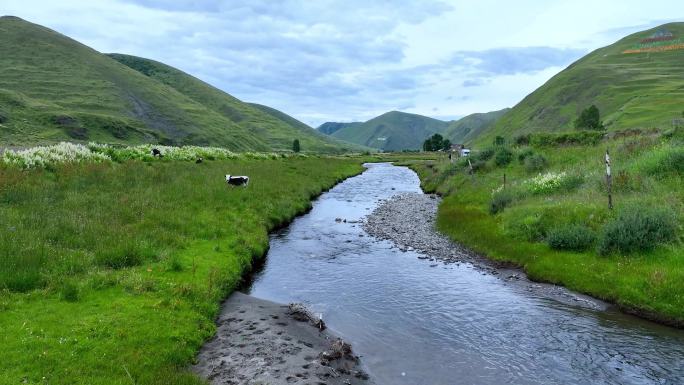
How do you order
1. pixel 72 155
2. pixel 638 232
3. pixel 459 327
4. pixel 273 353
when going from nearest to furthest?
pixel 273 353
pixel 459 327
pixel 638 232
pixel 72 155

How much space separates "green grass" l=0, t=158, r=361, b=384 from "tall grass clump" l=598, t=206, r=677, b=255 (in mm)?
18064

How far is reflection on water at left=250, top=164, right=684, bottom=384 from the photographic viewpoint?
12.6 meters

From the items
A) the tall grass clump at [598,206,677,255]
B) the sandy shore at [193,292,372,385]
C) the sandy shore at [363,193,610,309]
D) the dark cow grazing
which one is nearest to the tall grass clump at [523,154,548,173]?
the sandy shore at [363,193,610,309]

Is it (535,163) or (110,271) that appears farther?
(535,163)

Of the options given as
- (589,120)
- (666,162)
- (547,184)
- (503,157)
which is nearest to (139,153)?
(547,184)

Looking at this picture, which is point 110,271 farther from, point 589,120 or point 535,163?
point 589,120

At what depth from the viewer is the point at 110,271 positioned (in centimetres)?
1623

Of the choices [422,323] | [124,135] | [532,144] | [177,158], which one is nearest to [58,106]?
[124,135]

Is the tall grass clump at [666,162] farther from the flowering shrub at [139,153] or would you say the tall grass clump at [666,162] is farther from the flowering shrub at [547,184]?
the flowering shrub at [139,153]

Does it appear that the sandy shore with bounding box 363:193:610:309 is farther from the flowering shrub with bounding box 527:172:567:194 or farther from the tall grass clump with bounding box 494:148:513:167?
the tall grass clump with bounding box 494:148:513:167

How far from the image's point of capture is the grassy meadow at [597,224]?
58.2 ft

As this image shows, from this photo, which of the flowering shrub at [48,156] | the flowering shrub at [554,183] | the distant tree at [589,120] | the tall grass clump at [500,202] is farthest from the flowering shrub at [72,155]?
the distant tree at [589,120]

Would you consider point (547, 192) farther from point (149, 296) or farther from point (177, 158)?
point (177, 158)

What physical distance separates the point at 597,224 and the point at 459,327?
11967 mm
